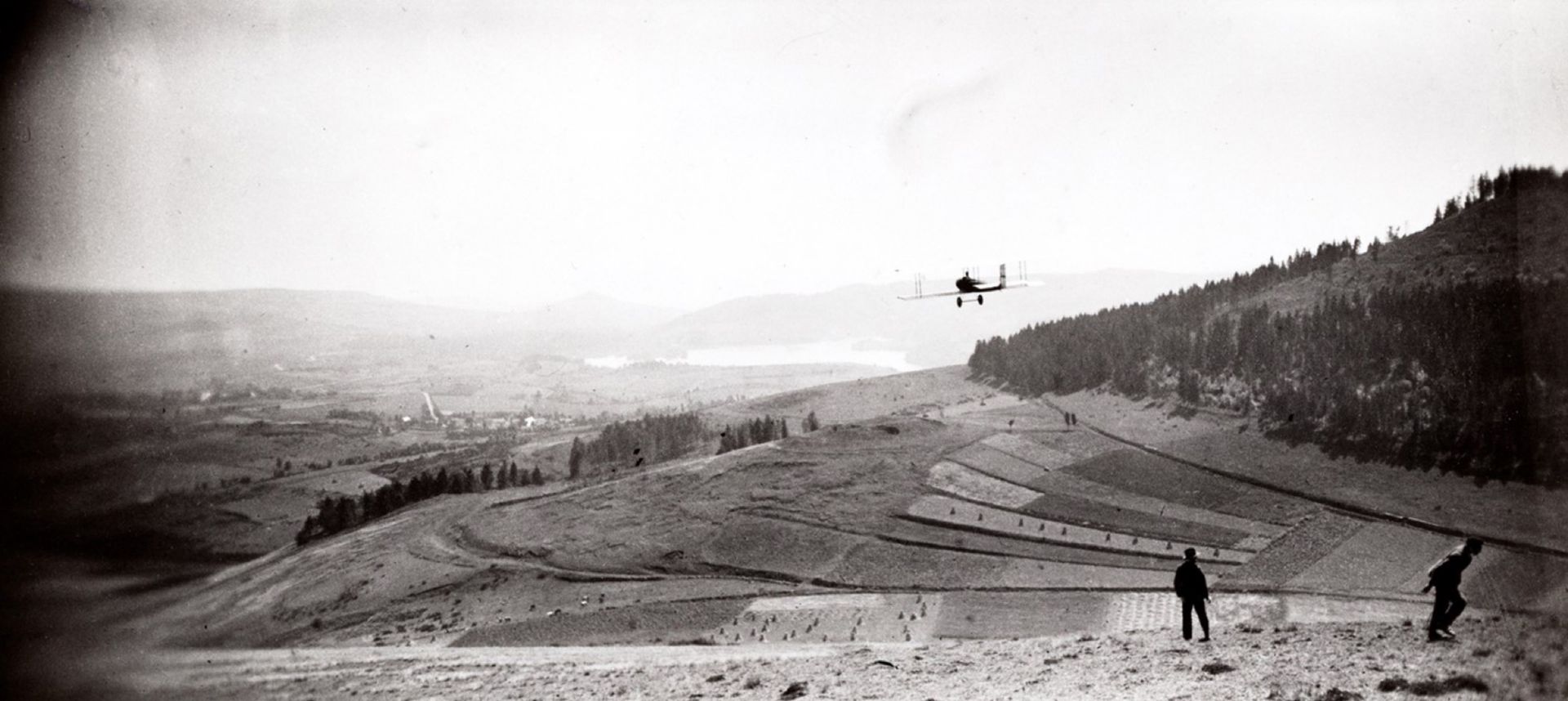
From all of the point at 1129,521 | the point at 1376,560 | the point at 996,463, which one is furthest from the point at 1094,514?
the point at 1376,560

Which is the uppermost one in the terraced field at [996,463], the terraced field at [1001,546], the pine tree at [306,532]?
the terraced field at [996,463]

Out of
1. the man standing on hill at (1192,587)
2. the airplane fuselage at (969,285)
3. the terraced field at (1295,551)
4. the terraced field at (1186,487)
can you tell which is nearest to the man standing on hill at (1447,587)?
the man standing on hill at (1192,587)

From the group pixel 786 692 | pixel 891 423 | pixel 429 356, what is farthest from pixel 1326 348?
pixel 429 356

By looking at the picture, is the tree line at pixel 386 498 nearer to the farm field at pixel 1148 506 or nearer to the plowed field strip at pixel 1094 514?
the plowed field strip at pixel 1094 514

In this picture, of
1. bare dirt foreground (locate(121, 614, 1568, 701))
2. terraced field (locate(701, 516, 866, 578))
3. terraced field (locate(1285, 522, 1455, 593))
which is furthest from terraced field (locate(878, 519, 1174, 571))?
bare dirt foreground (locate(121, 614, 1568, 701))

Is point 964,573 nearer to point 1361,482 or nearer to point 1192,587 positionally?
point 1192,587

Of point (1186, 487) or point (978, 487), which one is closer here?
point (1186, 487)
